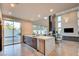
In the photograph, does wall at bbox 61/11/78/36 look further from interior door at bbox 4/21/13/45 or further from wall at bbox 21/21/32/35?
interior door at bbox 4/21/13/45

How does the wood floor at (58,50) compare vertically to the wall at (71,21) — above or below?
below

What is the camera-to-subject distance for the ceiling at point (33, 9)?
264 centimetres

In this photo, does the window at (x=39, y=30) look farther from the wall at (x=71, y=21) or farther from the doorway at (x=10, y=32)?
the wall at (x=71, y=21)

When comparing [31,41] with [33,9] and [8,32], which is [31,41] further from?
[33,9]

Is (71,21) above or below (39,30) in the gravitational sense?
above

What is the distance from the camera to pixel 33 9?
2869 millimetres

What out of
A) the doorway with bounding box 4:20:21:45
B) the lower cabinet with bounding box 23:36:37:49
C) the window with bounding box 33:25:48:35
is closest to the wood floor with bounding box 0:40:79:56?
the doorway with bounding box 4:20:21:45

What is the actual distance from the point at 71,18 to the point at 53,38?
1013mm

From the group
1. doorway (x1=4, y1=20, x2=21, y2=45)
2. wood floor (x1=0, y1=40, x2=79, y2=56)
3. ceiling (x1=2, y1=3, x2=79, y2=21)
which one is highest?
ceiling (x1=2, y1=3, x2=79, y2=21)

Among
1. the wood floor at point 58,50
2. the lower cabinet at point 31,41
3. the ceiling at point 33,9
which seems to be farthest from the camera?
the lower cabinet at point 31,41

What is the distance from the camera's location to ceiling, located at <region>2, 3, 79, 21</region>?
8.67 ft

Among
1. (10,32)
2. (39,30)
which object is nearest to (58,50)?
(39,30)

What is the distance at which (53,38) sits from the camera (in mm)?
3307

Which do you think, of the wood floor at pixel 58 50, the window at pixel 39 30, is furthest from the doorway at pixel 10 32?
the window at pixel 39 30
